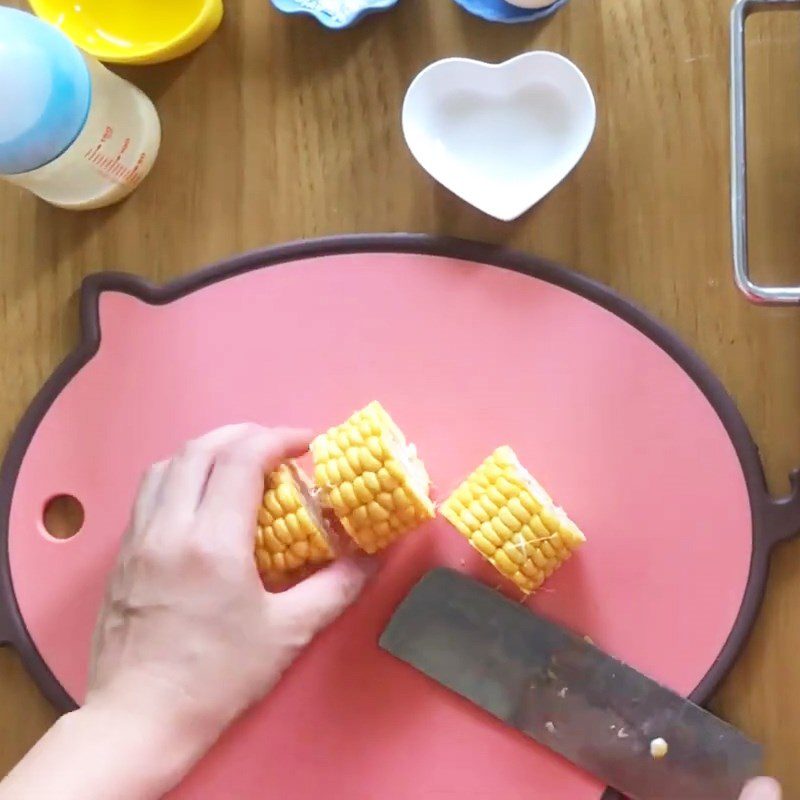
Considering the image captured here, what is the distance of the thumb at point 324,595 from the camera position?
742 mm

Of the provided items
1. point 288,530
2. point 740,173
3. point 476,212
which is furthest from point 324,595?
point 740,173

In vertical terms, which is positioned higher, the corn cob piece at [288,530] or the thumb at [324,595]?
the corn cob piece at [288,530]

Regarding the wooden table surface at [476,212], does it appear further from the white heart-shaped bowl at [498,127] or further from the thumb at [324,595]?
the thumb at [324,595]

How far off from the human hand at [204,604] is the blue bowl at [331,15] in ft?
1.13

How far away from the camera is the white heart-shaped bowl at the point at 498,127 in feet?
2.66

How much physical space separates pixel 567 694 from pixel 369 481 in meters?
0.25

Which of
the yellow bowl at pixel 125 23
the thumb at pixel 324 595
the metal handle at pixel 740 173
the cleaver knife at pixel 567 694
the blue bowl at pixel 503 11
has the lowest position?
the cleaver knife at pixel 567 694

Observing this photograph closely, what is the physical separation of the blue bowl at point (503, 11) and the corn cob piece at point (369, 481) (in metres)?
0.34

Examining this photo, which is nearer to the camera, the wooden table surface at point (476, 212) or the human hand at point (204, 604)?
the human hand at point (204, 604)

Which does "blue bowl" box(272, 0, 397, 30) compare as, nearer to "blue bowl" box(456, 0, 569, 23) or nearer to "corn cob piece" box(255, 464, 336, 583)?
"blue bowl" box(456, 0, 569, 23)

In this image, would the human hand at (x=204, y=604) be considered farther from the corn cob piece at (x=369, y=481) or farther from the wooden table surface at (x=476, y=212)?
the wooden table surface at (x=476, y=212)

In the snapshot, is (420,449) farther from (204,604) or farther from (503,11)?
(503,11)

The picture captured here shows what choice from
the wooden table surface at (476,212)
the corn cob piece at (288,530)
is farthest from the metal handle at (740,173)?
the corn cob piece at (288,530)

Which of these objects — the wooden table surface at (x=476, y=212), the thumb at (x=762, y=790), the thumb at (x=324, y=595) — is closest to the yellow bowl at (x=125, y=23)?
the wooden table surface at (x=476, y=212)
